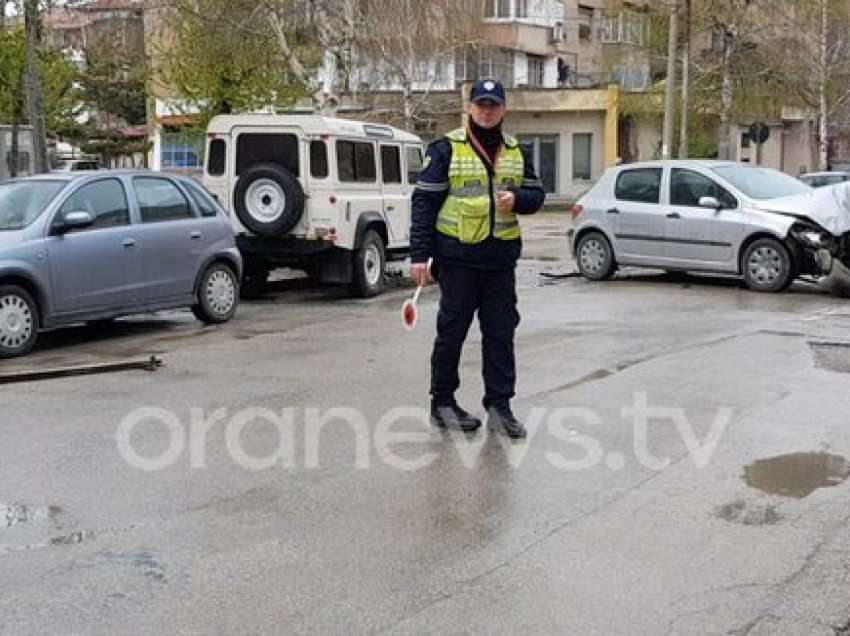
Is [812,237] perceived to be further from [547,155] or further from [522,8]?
[522,8]

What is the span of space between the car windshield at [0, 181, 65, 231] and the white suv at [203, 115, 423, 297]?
11.3 ft

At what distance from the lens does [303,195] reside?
1416 cm

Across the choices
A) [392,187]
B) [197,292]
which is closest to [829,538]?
[197,292]

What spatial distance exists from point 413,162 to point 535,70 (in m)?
35.8

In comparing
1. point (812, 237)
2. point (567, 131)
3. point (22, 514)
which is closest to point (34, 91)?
point (812, 237)

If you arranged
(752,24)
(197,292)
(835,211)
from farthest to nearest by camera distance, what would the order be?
(752,24) < (835,211) < (197,292)

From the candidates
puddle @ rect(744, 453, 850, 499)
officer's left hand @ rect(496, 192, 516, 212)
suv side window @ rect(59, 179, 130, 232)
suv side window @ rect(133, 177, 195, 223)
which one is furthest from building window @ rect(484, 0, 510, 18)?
puddle @ rect(744, 453, 850, 499)

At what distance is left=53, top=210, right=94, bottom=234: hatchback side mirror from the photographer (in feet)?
34.4

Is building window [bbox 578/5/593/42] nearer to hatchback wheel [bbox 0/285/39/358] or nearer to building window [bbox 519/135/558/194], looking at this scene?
building window [bbox 519/135/558/194]

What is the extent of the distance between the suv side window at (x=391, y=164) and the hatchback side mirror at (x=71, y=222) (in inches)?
228

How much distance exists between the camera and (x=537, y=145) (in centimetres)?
4850

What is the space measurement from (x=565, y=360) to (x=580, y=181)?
130ft

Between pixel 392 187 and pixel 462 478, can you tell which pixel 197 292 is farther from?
pixel 462 478

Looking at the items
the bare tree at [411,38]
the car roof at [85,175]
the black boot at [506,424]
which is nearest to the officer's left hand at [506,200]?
the black boot at [506,424]
